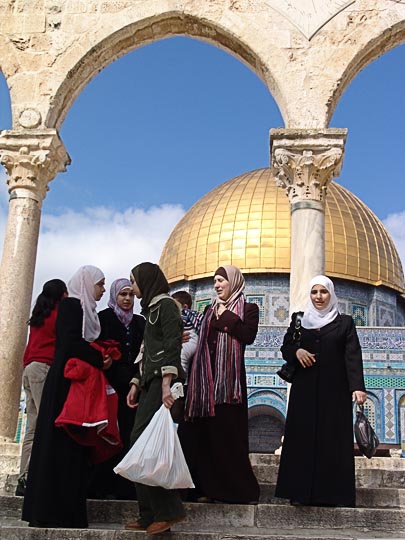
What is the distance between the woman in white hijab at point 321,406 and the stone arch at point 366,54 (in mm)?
3341

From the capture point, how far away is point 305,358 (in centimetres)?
482

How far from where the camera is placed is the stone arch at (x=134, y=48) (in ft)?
26.0

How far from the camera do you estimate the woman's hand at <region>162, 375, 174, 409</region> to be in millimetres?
3977

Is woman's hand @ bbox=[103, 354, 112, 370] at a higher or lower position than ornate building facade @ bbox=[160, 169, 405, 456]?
lower

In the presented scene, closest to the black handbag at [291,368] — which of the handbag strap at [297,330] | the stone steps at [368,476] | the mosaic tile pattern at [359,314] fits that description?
the handbag strap at [297,330]

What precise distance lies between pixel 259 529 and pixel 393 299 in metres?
21.1

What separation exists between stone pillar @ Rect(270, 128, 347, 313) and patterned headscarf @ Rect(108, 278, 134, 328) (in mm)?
2500

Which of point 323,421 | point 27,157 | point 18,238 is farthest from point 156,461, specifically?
point 27,157

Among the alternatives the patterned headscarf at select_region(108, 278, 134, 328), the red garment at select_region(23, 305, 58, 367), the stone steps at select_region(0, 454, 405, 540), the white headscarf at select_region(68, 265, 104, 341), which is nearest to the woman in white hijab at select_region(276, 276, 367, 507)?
the stone steps at select_region(0, 454, 405, 540)

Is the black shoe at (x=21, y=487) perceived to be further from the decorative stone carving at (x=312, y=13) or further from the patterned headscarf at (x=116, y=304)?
the decorative stone carving at (x=312, y=13)

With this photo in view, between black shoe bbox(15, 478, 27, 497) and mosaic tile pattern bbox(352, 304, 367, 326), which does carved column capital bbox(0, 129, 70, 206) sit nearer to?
black shoe bbox(15, 478, 27, 497)

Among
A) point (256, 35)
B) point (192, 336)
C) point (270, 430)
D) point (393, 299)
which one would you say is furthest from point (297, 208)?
point (393, 299)

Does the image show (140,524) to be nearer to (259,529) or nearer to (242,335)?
(259,529)

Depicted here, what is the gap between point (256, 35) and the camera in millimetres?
7844
